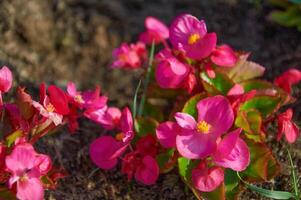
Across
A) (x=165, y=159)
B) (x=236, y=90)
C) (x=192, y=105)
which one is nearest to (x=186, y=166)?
(x=165, y=159)

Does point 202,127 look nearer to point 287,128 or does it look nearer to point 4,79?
point 287,128

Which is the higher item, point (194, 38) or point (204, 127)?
point (194, 38)

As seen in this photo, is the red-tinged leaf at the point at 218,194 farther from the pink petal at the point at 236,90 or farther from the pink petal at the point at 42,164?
the pink petal at the point at 42,164

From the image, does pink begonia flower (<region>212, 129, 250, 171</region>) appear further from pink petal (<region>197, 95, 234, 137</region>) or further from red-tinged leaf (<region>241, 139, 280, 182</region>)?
red-tinged leaf (<region>241, 139, 280, 182</region>)

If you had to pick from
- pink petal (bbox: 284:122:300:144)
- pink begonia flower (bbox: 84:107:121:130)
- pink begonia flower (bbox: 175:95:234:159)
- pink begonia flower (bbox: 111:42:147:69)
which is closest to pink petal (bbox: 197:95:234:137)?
pink begonia flower (bbox: 175:95:234:159)

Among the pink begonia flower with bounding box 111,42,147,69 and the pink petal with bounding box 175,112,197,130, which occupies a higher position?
the pink petal with bounding box 175,112,197,130

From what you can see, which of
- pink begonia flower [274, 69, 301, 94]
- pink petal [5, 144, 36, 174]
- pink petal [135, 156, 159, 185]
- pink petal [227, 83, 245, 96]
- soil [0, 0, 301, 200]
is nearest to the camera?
pink petal [5, 144, 36, 174]
